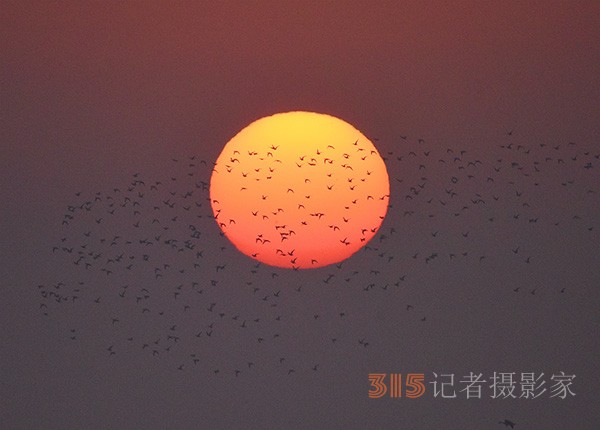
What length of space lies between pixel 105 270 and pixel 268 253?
1.09 meters

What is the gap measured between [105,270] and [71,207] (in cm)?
48

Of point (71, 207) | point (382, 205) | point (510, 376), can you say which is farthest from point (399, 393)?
point (71, 207)

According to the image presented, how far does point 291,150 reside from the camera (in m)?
4.67

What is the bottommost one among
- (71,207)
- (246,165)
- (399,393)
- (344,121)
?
(399,393)

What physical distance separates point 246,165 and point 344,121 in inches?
27.7

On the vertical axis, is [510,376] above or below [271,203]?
below

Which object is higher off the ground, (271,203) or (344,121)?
(344,121)

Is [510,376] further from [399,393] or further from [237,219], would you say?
[237,219]

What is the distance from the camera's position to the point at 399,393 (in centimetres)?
465

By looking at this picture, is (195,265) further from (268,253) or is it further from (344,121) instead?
(344,121)

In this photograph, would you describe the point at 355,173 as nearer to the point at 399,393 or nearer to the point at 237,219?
the point at 237,219

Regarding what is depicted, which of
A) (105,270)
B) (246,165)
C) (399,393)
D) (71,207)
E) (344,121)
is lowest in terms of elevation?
(399,393)

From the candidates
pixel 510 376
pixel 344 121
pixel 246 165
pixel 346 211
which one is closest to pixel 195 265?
pixel 246 165

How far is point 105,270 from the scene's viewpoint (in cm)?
476
